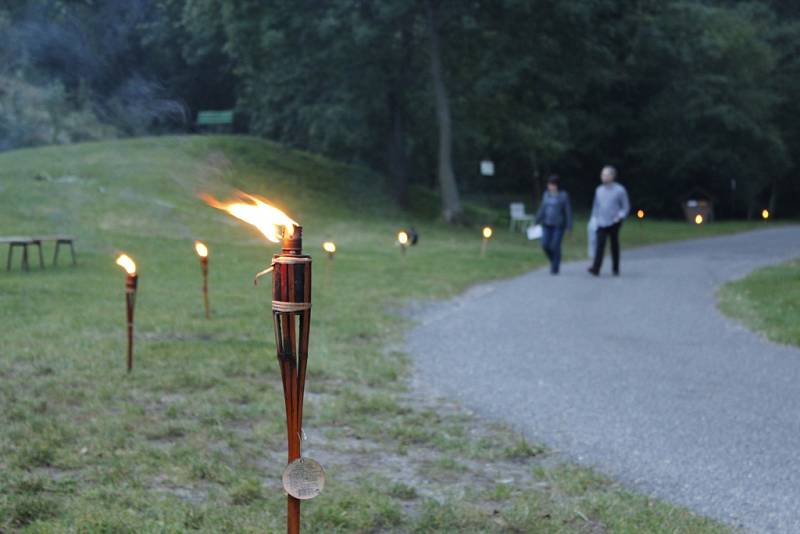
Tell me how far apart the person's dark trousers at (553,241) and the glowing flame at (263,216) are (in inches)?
558

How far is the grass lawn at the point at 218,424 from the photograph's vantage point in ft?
15.5

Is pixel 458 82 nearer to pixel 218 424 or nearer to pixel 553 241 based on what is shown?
pixel 553 241

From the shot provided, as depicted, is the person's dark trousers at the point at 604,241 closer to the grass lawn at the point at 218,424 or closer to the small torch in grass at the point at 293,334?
the grass lawn at the point at 218,424

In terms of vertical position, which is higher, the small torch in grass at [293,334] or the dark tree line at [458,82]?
the dark tree line at [458,82]

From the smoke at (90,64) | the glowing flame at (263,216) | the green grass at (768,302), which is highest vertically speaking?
the smoke at (90,64)

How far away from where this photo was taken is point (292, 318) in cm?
309

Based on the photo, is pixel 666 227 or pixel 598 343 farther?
pixel 666 227

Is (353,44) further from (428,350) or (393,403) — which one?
(393,403)

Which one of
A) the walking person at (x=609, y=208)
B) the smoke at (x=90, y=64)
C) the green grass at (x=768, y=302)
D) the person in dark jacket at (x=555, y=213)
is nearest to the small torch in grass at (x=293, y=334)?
the smoke at (x=90, y=64)

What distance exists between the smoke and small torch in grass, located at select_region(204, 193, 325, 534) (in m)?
3.94

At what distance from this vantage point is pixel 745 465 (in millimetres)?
5812

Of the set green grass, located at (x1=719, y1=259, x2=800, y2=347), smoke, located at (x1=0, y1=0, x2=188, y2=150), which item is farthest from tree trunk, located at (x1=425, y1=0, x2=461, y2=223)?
smoke, located at (x1=0, y1=0, x2=188, y2=150)

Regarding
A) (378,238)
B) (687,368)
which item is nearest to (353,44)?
(378,238)

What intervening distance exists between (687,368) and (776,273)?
969 centimetres
